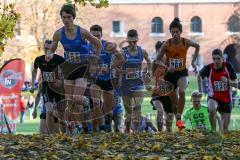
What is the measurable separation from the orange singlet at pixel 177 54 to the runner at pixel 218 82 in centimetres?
77

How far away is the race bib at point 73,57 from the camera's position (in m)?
14.2

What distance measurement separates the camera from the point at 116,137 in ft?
41.3

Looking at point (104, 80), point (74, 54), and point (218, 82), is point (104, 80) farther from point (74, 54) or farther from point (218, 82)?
point (218, 82)

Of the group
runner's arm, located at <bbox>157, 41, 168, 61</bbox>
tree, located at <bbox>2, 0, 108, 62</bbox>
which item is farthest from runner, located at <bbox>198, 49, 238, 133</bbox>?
tree, located at <bbox>2, 0, 108, 62</bbox>

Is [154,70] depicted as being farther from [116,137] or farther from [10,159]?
[10,159]

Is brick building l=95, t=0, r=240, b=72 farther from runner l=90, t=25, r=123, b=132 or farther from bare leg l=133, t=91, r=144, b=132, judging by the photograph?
runner l=90, t=25, r=123, b=132

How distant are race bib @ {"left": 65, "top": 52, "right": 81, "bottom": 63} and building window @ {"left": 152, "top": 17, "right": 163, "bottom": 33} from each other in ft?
288

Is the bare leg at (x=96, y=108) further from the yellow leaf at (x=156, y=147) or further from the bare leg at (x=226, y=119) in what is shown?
the yellow leaf at (x=156, y=147)

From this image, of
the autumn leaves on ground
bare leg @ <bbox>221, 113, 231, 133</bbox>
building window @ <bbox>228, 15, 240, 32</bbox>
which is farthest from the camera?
building window @ <bbox>228, 15, 240, 32</bbox>

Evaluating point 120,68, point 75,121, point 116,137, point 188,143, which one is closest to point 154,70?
point 120,68

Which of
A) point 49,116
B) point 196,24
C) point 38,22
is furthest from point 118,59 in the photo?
point 196,24

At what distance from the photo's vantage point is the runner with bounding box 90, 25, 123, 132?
15.8 metres

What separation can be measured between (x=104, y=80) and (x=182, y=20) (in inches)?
3378

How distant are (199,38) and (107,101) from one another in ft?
282
